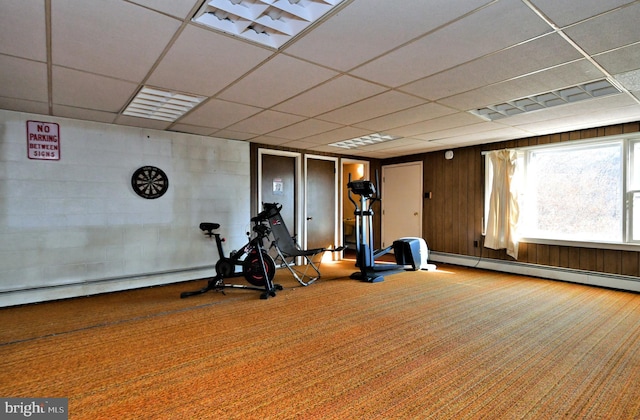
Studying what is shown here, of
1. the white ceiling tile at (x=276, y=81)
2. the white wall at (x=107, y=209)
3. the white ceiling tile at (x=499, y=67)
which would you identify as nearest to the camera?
the white ceiling tile at (x=499, y=67)

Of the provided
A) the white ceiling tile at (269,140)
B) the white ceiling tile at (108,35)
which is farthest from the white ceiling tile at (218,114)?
the white ceiling tile at (108,35)

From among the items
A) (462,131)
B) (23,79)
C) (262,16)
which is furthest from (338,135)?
(23,79)

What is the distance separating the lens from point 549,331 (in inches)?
123

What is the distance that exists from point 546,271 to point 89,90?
6.68 meters

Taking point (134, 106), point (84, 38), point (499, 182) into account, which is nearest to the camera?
point (84, 38)

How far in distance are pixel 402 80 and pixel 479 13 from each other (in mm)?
1062

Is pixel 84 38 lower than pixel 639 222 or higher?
higher

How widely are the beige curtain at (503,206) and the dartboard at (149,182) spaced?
548 cm

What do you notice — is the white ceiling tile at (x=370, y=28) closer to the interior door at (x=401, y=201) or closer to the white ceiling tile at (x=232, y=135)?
the white ceiling tile at (x=232, y=135)

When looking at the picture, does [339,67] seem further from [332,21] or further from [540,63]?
[540,63]

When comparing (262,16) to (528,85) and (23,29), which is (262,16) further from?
(528,85)

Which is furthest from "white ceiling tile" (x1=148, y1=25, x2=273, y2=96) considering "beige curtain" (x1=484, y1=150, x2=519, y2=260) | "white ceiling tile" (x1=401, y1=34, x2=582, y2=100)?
"beige curtain" (x1=484, y1=150, x2=519, y2=260)

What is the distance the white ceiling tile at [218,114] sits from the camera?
377 centimetres

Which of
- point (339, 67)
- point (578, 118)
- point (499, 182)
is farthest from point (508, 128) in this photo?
point (339, 67)
